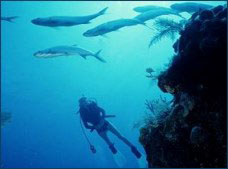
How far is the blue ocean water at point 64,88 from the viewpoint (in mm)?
51812

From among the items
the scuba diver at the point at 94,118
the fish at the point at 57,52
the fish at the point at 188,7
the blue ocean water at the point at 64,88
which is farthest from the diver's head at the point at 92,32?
the blue ocean water at the point at 64,88

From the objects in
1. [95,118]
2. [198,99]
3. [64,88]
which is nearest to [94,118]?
[95,118]

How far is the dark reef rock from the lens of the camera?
194 inches

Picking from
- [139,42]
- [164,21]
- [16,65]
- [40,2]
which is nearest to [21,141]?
[16,65]

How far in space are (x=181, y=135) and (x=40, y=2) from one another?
31.9 metres

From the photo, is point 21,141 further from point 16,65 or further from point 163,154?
point 163,154

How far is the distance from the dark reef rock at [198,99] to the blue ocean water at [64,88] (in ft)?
105

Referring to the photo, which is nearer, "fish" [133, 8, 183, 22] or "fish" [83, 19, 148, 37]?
"fish" [83, 19, 148, 37]

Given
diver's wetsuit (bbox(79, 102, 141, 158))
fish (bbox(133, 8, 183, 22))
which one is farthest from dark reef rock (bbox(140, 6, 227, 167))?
diver's wetsuit (bbox(79, 102, 141, 158))

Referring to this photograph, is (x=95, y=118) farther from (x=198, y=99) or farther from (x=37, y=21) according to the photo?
(x=198, y=99)

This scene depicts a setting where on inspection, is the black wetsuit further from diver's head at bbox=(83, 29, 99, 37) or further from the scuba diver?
diver's head at bbox=(83, 29, 99, 37)

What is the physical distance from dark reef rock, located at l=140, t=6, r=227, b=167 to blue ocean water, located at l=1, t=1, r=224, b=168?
105 ft

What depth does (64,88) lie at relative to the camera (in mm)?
92812

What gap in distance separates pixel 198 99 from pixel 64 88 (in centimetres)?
8908
